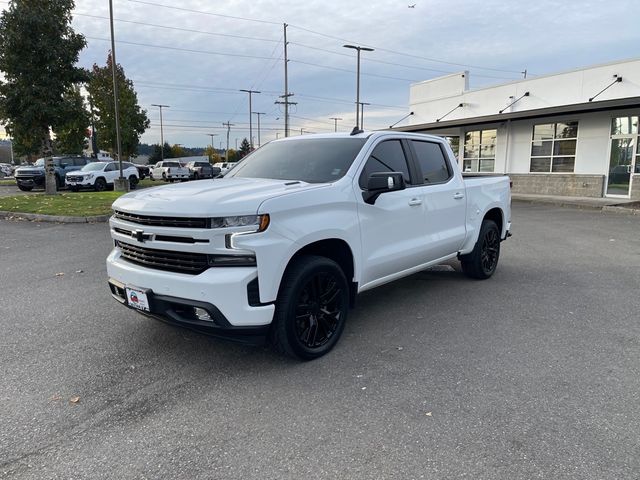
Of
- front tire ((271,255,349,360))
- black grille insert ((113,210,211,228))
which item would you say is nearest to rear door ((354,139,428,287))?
front tire ((271,255,349,360))

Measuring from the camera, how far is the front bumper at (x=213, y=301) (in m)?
3.40

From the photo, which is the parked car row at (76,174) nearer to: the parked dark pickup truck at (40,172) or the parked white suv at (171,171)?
the parked dark pickup truck at (40,172)

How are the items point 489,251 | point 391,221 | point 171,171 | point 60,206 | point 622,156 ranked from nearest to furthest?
point 391,221 → point 489,251 → point 60,206 → point 622,156 → point 171,171

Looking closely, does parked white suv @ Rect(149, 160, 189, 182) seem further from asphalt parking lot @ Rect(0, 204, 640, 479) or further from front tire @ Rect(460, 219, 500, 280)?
front tire @ Rect(460, 219, 500, 280)

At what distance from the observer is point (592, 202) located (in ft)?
58.3

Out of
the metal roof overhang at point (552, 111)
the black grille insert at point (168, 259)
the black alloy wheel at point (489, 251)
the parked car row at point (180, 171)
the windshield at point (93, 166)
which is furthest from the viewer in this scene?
the parked car row at point (180, 171)

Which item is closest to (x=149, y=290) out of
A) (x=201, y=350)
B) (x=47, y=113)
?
(x=201, y=350)

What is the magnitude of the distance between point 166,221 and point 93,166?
78.7 ft

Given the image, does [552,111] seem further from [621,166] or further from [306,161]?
[306,161]

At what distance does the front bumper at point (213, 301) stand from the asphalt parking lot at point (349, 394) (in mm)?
478

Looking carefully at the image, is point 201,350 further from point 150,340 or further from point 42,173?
point 42,173

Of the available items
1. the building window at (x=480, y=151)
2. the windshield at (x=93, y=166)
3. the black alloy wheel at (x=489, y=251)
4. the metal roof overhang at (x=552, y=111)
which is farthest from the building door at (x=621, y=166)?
the windshield at (x=93, y=166)

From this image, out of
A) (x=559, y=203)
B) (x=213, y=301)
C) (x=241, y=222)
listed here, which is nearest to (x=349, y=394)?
(x=213, y=301)

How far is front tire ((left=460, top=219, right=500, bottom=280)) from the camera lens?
6.54 meters
